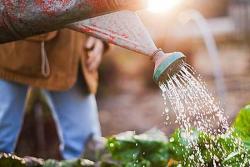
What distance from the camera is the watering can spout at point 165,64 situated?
1593mm

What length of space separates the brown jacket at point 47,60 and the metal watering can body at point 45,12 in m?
1.20

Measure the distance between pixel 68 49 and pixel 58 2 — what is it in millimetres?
1557

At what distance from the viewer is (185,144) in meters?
1.98

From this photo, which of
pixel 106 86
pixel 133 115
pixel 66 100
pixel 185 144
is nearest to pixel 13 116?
pixel 66 100

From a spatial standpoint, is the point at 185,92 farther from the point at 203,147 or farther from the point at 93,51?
the point at 93,51

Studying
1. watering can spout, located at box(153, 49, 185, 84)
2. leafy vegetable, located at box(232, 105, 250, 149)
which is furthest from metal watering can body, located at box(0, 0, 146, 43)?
leafy vegetable, located at box(232, 105, 250, 149)

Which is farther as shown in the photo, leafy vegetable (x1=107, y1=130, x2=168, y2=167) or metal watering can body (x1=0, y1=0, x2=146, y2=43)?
leafy vegetable (x1=107, y1=130, x2=168, y2=167)

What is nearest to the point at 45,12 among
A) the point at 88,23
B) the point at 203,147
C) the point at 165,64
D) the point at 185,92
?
the point at 88,23

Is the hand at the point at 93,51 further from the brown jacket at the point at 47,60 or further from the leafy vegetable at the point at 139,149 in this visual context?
the leafy vegetable at the point at 139,149

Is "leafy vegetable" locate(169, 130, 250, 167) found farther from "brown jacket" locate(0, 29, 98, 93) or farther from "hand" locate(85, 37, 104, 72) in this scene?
"hand" locate(85, 37, 104, 72)

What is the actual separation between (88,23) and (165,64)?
20cm

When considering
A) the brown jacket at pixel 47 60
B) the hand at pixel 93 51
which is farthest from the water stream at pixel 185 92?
the hand at pixel 93 51

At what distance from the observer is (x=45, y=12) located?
5.14 feet

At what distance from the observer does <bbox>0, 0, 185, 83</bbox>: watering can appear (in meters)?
1.54
